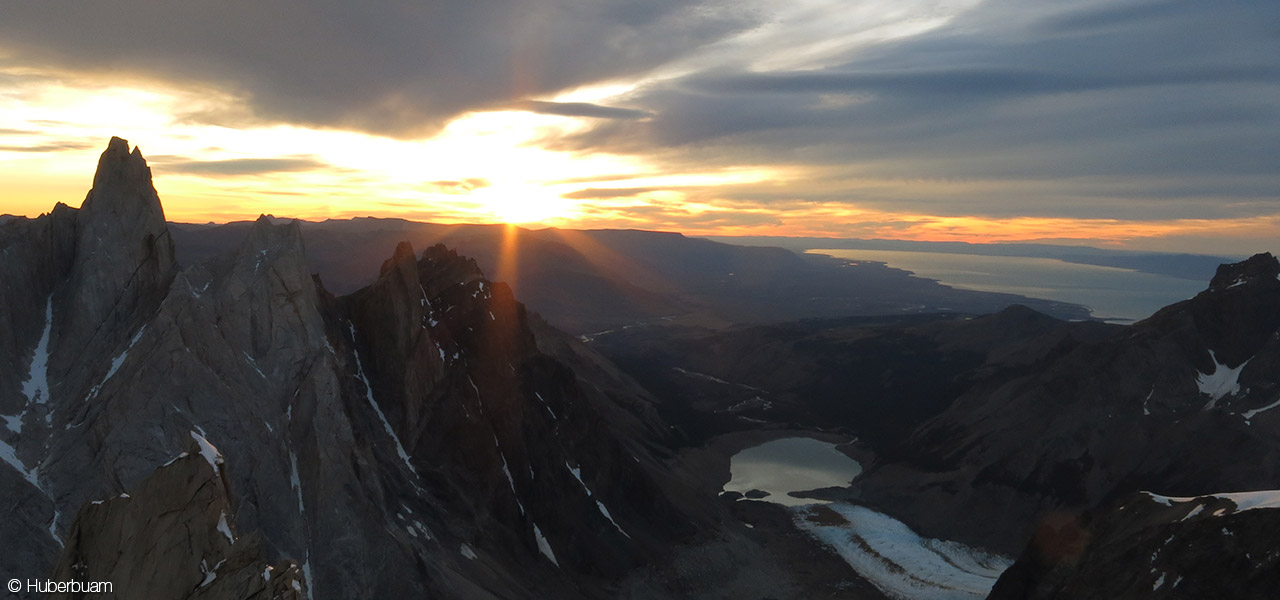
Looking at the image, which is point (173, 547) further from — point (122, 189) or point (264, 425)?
point (122, 189)

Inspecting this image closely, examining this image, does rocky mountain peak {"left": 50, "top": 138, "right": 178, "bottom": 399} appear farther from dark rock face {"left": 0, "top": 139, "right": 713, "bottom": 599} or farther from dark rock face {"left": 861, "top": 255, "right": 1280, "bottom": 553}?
dark rock face {"left": 861, "top": 255, "right": 1280, "bottom": 553}

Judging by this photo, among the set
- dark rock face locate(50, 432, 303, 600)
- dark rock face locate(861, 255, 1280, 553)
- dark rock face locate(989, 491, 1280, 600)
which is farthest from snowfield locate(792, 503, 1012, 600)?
dark rock face locate(50, 432, 303, 600)

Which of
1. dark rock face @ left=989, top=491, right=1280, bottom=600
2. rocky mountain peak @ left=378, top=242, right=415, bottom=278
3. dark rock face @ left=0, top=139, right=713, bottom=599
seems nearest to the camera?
dark rock face @ left=0, top=139, right=713, bottom=599

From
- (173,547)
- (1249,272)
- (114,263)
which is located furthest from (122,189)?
(1249,272)

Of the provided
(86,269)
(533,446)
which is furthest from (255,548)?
(533,446)

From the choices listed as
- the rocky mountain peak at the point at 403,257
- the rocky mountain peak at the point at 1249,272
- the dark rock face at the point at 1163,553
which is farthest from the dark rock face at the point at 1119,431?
the rocky mountain peak at the point at 403,257

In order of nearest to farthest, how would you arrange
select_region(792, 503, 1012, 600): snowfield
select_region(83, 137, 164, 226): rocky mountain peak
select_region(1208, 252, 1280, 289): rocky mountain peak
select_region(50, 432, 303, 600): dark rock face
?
select_region(50, 432, 303, 600): dark rock face < select_region(83, 137, 164, 226): rocky mountain peak < select_region(792, 503, 1012, 600): snowfield < select_region(1208, 252, 1280, 289): rocky mountain peak
